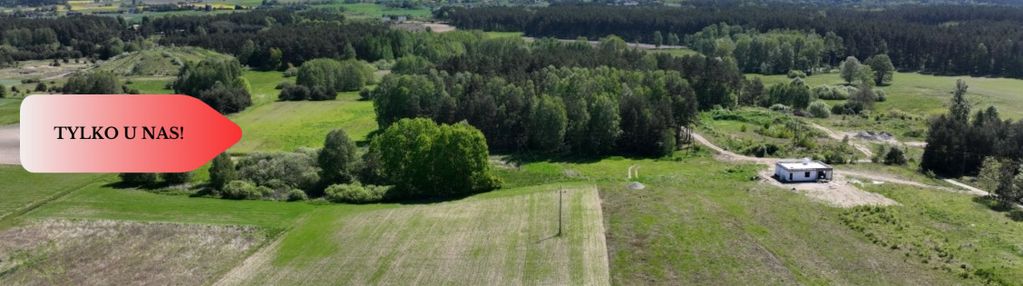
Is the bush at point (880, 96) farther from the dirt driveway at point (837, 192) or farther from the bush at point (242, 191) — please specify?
the bush at point (242, 191)

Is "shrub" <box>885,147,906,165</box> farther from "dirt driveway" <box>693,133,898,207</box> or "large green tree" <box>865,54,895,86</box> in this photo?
"large green tree" <box>865,54,895,86</box>

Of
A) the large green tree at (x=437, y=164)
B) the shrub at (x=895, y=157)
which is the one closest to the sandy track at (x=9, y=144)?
the large green tree at (x=437, y=164)

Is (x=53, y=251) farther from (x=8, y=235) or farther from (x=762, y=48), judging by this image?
(x=762, y=48)

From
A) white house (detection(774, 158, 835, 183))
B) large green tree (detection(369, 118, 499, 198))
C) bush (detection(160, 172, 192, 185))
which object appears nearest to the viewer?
large green tree (detection(369, 118, 499, 198))

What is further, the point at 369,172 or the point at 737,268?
the point at 369,172

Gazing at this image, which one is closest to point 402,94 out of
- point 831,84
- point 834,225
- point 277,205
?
point 277,205

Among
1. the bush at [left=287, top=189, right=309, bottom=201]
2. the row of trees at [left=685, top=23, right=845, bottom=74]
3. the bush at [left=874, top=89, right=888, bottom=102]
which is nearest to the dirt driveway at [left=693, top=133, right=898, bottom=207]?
the bush at [left=287, top=189, right=309, bottom=201]
